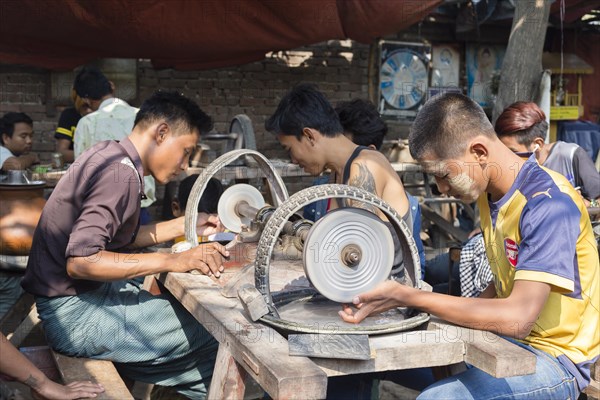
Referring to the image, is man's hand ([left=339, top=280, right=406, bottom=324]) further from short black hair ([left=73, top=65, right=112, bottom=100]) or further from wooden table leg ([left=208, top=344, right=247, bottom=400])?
short black hair ([left=73, top=65, right=112, bottom=100])

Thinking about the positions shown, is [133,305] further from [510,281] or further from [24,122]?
[24,122]

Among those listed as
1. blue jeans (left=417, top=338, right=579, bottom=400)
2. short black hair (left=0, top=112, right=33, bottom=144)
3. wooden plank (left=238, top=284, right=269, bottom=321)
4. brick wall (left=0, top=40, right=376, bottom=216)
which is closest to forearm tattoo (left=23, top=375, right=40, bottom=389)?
wooden plank (left=238, top=284, right=269, bottom=321)

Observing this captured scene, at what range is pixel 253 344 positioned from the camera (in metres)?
1.99

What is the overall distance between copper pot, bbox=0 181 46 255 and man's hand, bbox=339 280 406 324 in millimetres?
2534

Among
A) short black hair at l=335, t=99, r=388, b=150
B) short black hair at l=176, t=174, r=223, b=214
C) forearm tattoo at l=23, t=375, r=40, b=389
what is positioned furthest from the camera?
short black hair at l=176, t=174, r=223, b=214

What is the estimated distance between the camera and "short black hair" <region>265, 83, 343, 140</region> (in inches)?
133

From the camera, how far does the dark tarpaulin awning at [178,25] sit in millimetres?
5547

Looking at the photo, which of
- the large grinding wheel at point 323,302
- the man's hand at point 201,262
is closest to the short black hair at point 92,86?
the man's hand at point 201,262

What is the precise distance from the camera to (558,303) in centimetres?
215

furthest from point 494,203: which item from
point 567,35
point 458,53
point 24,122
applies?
point 567,35

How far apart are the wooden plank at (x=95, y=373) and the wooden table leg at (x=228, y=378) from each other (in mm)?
487

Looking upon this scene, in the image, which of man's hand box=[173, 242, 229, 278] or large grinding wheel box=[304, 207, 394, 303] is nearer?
large grinding wheel box=[304, 207, 394, 303]

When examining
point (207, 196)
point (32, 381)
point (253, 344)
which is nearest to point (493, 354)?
point (253, 344)

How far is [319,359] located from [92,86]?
4456 millimetres
